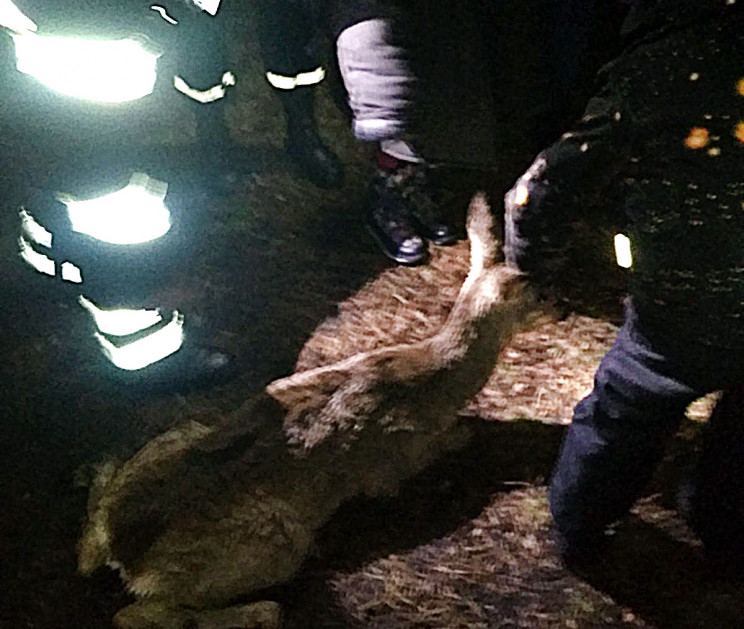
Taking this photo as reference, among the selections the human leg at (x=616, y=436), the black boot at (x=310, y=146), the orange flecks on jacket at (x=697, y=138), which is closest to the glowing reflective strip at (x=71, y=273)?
the black boot at (x=310, y=146)

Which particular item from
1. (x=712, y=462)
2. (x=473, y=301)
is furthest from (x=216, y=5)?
(x=712, y=462)

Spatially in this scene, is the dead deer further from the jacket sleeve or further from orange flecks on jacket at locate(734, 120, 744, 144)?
orange flecks on jacket at locate(734, 120, 744, 144)

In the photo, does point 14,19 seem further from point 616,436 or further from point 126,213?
point 616,436

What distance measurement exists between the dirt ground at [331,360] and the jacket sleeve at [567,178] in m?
0.67

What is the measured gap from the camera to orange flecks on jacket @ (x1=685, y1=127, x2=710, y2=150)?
1.68 m

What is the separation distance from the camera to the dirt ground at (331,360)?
88.0 inches

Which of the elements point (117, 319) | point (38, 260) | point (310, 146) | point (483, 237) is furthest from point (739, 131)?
point (310, 146)

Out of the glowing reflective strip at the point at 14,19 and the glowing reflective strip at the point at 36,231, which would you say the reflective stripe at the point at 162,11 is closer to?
the glowing reflective strip at the point at 14,19

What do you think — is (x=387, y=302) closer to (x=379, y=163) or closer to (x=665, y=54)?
(x=379, y=163)

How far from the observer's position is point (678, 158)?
5.65 feet

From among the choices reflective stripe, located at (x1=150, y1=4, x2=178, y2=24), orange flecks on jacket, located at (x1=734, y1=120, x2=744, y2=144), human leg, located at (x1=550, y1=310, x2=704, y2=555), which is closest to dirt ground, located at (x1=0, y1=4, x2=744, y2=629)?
human leg, located at (x1=550, y1=310, x2=704, y2=555)

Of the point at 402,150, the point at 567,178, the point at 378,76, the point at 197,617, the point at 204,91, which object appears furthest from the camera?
the point at 204,91

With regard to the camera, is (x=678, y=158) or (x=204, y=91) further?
(x=204, y=91)

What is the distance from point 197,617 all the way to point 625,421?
43.1 inches
